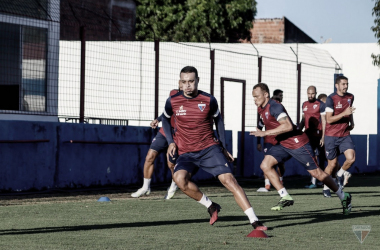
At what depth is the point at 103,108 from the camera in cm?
1595

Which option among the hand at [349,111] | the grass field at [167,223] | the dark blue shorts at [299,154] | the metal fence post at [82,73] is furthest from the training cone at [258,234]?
the metal fence post at [82,73]

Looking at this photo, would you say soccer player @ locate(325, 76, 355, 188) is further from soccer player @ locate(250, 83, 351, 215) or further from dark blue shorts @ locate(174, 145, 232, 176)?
dark blue shorts @ locate(174, 145, 232, 176)

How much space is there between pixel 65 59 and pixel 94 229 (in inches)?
316

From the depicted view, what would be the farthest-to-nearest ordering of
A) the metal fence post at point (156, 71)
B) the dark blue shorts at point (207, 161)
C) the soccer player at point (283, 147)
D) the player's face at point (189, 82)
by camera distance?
the metal fence post at point (156, 71) < the soccer player at point (283, 147) < the dark blue shorts at point (207, 161) < the player's face at point (189, 82)

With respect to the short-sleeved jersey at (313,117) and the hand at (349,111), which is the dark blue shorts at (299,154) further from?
the short-sleeved jersey at (313,117)

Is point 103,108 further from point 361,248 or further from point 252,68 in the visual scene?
point 361,248

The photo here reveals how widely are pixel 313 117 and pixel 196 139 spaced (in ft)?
26.9

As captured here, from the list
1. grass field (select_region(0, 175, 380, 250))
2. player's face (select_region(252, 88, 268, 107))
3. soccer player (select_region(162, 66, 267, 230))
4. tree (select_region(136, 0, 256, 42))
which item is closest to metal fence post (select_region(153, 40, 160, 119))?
grass field (select_region(0, 175, 380, 250))

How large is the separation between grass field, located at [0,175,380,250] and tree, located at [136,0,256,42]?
26.8 m

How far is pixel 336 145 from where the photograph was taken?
12859 mm

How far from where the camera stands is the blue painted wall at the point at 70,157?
43.2 ft

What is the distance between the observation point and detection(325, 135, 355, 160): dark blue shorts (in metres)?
12.7

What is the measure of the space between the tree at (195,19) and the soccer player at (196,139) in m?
30.8

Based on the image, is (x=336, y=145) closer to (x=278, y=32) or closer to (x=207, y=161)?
(x=207, y=161)
